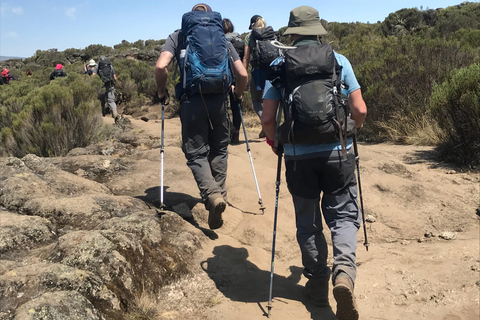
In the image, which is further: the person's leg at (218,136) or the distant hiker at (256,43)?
the distant hiker at (256,43)

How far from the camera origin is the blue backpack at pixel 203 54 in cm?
420

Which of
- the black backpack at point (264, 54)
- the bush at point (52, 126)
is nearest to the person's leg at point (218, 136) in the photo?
the black backpack at point (264, 54)

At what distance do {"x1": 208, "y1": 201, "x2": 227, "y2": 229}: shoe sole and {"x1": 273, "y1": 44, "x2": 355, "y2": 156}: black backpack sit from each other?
55.4 inches

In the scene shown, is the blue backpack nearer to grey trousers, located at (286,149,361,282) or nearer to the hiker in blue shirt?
A: grey trousers, located at (286,149,361,282)

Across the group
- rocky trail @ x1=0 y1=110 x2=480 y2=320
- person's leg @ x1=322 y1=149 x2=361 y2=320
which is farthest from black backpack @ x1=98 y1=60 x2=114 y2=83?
person's leg @ x1=322 y1=149 x2=361 y2=320

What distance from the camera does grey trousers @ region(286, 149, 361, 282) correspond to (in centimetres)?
308

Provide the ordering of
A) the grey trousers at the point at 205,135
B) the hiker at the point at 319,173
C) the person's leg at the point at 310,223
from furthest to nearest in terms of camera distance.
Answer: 1. the grey trousers at the point at 205,135
2. the person's leg at the point at 310,223
3. the hiker at the point at 319,173

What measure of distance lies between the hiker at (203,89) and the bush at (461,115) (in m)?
3.71

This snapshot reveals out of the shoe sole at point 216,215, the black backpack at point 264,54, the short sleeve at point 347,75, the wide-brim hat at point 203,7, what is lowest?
the shoe sole at point 216,215

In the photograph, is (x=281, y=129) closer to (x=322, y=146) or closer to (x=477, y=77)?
(x=322, y=146)

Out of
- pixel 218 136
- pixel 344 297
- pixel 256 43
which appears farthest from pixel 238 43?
pixel 344 297

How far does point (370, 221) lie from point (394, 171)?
162 centimetres

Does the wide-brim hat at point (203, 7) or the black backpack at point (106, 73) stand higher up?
the wide-brim hat at point (203, 7)

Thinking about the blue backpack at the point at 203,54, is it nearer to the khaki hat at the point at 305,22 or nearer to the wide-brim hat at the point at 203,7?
the wide-brim hat at the point at 203,7
